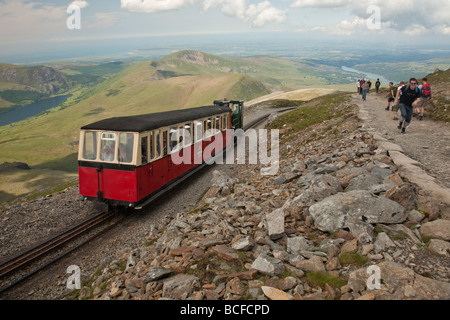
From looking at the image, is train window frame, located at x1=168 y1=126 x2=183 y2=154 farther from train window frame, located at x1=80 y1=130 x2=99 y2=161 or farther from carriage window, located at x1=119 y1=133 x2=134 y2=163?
train window frame, located at x1=80 y1=130 x2=99 y2=161

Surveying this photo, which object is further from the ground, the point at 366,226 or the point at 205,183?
the point at 366,226

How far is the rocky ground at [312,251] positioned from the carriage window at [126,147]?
3808 mm

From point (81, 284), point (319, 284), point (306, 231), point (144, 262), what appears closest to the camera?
point (319, 284)

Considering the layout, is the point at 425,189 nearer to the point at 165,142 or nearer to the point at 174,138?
the point at 165,142

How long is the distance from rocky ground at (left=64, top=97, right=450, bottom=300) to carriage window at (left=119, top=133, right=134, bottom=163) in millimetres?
3808

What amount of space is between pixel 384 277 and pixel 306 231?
232cm

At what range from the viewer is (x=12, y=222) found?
13.6 m

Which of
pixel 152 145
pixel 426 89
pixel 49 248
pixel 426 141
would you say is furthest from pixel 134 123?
pixel 426 89

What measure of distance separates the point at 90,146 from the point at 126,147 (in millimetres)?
1751

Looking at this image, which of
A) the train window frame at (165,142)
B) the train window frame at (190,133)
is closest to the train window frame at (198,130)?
the train window frame at (190,133)

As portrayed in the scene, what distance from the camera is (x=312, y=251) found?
6.16m
